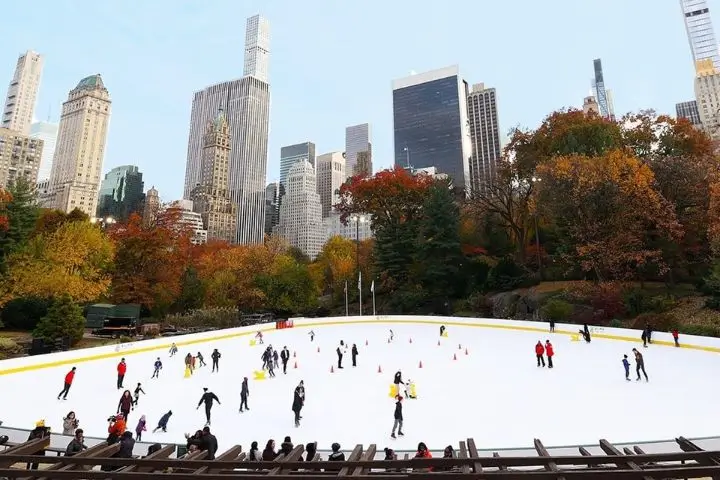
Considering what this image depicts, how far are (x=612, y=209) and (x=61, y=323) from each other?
3841 cm

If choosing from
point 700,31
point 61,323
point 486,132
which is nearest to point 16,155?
point 61,323

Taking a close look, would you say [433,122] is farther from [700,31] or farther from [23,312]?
[23,312]

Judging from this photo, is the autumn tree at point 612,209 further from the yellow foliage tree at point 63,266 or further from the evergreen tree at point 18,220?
the evergreen tree at point 18,220

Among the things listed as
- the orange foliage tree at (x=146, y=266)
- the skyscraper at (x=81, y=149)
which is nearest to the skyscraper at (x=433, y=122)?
the skyscraper at (x=81, y=149)

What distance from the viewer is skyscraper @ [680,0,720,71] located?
176 meters

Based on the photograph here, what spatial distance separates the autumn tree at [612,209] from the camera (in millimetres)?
30188

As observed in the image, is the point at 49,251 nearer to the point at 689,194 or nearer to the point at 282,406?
the point at 282,406

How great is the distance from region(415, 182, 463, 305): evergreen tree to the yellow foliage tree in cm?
3113

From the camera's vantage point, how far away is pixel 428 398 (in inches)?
535

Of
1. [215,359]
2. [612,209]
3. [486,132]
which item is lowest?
[215,359]

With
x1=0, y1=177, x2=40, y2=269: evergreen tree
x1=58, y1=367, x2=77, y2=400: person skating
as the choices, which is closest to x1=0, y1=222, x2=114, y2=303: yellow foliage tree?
x1=0, y1=177, x2=40, y2=269: evergreen tree

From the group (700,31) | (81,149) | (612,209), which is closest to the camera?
(612,209)

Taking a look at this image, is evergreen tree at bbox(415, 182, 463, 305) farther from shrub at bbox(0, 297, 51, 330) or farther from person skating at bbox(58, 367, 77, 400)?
person skating at bbox(58, 367, 77, 400)

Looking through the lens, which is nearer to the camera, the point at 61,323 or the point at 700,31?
the point at 61,323
